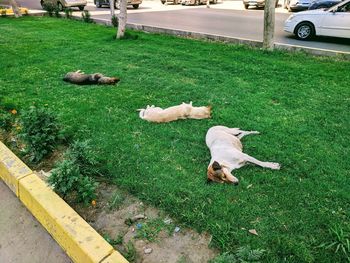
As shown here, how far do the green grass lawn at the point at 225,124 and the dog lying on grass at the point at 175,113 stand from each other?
5.6 inches

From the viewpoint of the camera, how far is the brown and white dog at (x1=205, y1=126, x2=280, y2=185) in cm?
372

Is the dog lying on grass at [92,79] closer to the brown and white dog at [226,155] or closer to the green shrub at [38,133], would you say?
the green shrub at [38,133]

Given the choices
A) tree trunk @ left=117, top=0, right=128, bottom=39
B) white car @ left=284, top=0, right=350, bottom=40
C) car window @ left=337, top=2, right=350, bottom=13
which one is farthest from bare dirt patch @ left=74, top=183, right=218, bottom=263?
car window @ left=337, top=2, right=350, bottom=13

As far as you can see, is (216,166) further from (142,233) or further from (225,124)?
(225,124)

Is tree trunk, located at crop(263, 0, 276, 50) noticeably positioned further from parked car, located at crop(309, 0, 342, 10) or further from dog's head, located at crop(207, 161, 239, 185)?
parked car, located at crop(309, 0, 342, 10)

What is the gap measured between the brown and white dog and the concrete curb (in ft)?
4.62

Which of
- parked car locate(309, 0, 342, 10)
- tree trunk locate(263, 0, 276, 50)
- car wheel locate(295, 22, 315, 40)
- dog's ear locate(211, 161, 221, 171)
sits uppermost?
parked car locate(309, 0, 342, 10)

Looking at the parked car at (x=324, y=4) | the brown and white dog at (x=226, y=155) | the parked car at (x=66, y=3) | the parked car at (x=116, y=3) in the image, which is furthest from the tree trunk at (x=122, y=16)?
the parked car at (x=116, y=3)

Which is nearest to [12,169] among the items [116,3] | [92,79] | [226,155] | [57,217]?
[57,217]

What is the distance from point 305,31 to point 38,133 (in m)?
10.5

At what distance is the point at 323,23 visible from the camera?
11.4 m

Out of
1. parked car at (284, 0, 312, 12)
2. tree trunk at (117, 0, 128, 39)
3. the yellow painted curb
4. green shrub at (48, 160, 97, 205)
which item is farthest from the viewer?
parked car at (284, 0, 312, 12)

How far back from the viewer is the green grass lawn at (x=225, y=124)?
325 cm

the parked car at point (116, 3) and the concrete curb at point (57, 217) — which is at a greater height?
the parked car at point (116, 3)
